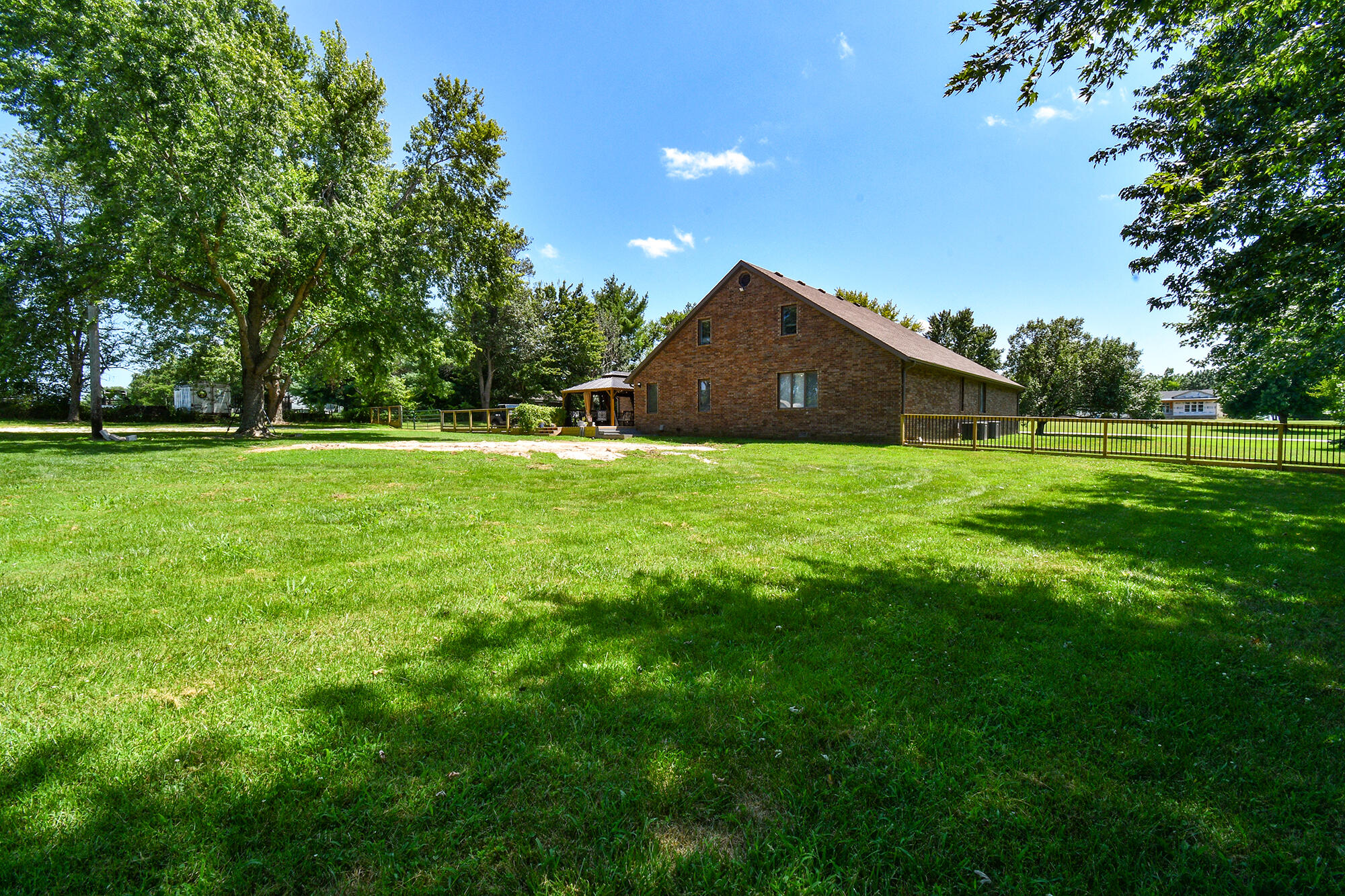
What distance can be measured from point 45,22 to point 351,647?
22781mm

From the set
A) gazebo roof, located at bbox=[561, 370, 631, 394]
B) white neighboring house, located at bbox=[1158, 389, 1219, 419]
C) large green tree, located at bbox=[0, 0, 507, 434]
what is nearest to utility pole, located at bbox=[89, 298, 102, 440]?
large green tree, located at bbox=[0, 0, 507, 434]

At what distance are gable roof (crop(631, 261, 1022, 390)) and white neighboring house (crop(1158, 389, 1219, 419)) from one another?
68.6 m

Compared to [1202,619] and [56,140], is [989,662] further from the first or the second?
[56,140]

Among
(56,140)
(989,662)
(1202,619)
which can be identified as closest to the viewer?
(989,662)

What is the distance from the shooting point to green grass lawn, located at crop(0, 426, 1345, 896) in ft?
5.68

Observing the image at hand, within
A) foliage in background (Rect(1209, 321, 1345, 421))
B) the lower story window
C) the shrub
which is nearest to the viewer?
foliage in background (Rect(1209, 321, 1345, 421))

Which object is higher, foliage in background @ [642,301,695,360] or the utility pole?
foliage in background @ [642,301,695,360]

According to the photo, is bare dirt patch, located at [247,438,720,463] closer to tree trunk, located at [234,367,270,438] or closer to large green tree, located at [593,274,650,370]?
tree trunk, located at [234,367,270,438]

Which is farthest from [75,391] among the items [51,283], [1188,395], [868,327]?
[1188,395]

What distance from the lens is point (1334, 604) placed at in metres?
3.95

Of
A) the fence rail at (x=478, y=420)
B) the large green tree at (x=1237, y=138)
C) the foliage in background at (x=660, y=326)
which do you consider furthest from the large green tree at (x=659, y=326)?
the large green tree at (x=1237, y=138)

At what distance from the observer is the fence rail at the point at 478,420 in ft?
98.1

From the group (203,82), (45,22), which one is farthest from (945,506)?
(45,22)

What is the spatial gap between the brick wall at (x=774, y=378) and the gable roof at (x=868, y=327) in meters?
0.31
